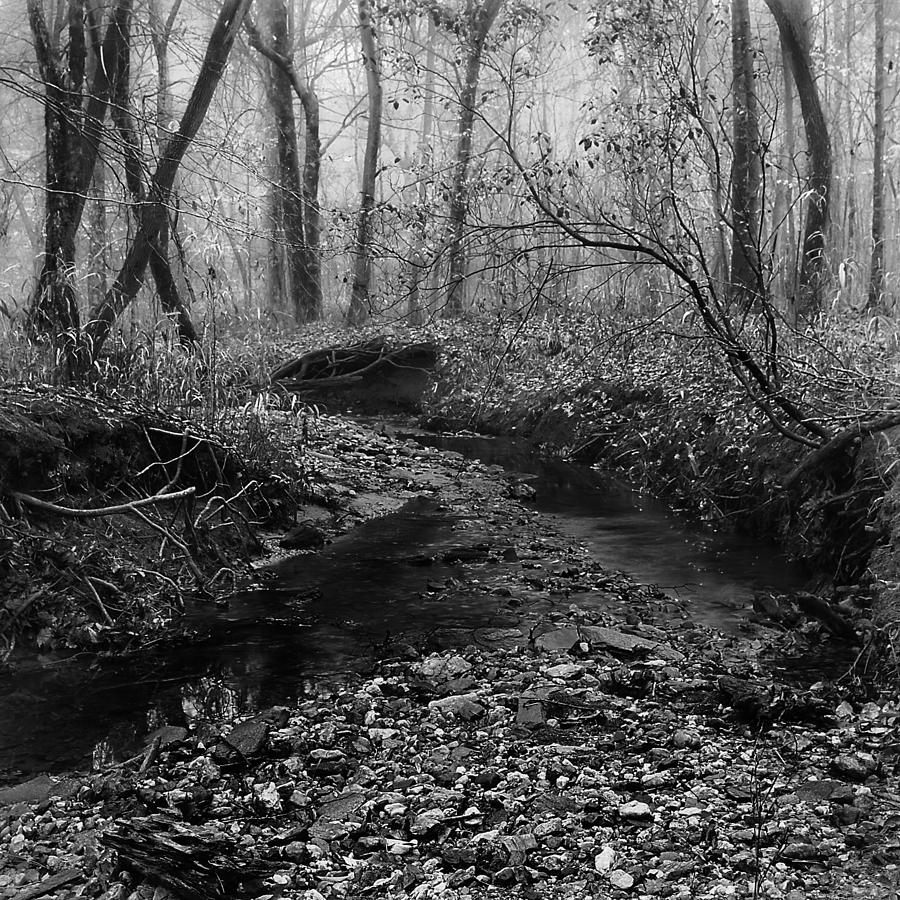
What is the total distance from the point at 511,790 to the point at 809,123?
35.2ft

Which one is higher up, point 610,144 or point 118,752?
point 610,144

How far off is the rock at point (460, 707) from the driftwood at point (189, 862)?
1430 millimetres

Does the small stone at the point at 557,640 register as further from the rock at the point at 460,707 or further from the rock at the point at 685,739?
the rock at the point at 685,739

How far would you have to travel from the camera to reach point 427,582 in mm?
7035

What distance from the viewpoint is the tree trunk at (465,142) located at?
7.44 metres

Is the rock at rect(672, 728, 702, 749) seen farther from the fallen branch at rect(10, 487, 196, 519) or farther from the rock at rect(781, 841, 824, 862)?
the fallen branch at rect(10, 487, 196, 519)

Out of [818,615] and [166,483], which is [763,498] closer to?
[818,615]

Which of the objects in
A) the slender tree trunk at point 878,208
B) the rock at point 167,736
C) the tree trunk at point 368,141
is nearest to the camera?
the rock at point 167,736

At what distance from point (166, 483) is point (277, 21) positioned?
1649 centimetres

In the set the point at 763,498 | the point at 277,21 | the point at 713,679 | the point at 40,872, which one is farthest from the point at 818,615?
the point at 277,21

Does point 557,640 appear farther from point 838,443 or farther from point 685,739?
point 838,443

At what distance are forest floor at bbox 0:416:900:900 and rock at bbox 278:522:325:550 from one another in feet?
8.73

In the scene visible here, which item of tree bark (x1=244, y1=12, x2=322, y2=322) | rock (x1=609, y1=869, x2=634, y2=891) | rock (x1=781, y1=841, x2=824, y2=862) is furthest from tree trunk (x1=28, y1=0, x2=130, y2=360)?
tree bark (x1=244, y1=12, x2=322, y2=322)

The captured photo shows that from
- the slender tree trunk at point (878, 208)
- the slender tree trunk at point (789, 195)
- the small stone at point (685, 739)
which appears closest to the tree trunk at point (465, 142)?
the small stone at point (685, 739)
